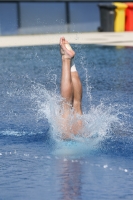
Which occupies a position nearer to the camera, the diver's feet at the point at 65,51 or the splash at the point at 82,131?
the diver's feet at the point at 65,51

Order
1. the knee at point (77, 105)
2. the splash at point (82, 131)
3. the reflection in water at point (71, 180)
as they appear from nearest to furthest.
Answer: the reflection in water at point (71, 180) < the splash at point (82, 131) < the knee at point (77, 105)

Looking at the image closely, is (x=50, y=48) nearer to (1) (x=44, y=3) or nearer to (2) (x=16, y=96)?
(1) (x=44, y=3)

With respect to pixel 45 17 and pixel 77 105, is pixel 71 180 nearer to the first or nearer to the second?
pixel 77 105

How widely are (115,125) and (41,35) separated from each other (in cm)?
1595

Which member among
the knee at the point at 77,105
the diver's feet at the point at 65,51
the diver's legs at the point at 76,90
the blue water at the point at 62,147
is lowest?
the blue water at the point at 62,147

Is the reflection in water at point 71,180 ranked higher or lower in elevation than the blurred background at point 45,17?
lower

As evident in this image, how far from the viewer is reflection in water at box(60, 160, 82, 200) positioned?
21.1 feet

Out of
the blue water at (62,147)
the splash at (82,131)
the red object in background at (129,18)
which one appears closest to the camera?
the blue water at (62,147)

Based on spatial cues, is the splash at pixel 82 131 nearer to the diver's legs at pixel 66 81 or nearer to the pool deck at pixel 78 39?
the diver's legs at pixel 66 81

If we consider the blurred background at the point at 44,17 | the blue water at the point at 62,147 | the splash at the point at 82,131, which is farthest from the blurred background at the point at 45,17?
the splash at the point at 82,131

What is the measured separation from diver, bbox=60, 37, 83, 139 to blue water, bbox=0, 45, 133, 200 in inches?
5.3

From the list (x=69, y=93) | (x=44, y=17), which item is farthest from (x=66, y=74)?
(x=44, y=17)

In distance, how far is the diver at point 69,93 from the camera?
7883 millimetres

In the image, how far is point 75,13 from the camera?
1059 inches
